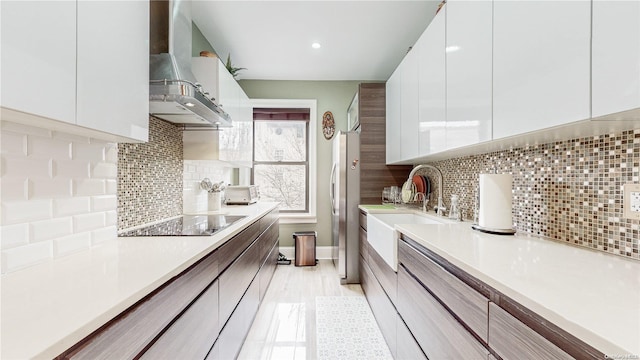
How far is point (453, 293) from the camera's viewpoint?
102 centimetres

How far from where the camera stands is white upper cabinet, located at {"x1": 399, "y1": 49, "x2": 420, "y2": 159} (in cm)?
221

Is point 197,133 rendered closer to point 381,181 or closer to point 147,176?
point 147,176

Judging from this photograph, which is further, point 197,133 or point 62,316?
point 197,133

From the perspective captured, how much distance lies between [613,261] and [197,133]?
8.77 ft

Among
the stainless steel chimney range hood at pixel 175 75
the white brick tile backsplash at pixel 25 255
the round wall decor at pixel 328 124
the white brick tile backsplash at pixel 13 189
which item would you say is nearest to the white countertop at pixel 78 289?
the white brick tile backsplash at pixel 25 255

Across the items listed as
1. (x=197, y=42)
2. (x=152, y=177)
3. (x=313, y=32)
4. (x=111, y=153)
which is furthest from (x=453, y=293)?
(x=197, y=42)

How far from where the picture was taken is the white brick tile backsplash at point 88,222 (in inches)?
46.3

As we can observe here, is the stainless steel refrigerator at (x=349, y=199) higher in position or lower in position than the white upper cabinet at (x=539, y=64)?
lower

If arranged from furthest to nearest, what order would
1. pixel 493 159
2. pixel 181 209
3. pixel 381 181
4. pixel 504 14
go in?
pixel 381 181, pixel 181 209, pixel 493 159, pixel 504 14

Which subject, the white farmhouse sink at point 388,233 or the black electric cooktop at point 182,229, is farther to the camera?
the white farmhouse sink at point 388,233

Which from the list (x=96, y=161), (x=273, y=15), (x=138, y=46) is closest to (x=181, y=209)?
(x=96, y=161)

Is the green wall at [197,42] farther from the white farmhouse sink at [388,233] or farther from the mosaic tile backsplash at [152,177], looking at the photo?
the white farmhouse sink at [388,233]

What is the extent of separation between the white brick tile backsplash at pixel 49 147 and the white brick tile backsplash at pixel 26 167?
3 centimetres

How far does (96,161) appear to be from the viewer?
4.27 feet
